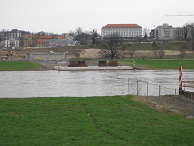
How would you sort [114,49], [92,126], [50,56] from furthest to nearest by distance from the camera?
[50,56] < [114,49] < [92,126]

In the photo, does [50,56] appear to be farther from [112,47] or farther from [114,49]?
[114,49]

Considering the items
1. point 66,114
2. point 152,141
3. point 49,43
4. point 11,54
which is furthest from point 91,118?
point 49,43

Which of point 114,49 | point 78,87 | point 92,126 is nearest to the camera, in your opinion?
point 92,126

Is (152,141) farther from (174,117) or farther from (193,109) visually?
(193,109)

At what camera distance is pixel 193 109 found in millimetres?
13031

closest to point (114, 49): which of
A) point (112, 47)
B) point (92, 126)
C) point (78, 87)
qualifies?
point (112, 47)

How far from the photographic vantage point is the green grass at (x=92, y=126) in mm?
8641

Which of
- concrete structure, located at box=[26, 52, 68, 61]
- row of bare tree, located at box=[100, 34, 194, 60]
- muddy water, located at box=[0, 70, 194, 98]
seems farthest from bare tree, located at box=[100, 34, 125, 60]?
muddy water, located at box=[0, 70, 194, 98]

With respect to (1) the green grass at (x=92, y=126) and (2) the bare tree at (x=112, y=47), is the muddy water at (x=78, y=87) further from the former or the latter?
(2) the bare tree at (x=112, y=47)

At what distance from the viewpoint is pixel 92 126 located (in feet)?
34.2

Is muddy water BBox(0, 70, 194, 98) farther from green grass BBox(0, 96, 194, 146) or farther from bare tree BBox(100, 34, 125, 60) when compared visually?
bare tree BBox(100, 34, 125, 60)

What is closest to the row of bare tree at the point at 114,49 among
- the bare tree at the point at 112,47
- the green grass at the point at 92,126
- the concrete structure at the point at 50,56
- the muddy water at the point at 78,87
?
the bare tree at the point at 112,47

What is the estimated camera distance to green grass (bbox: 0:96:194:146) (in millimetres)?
8641

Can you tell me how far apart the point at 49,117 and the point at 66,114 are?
1.01m
